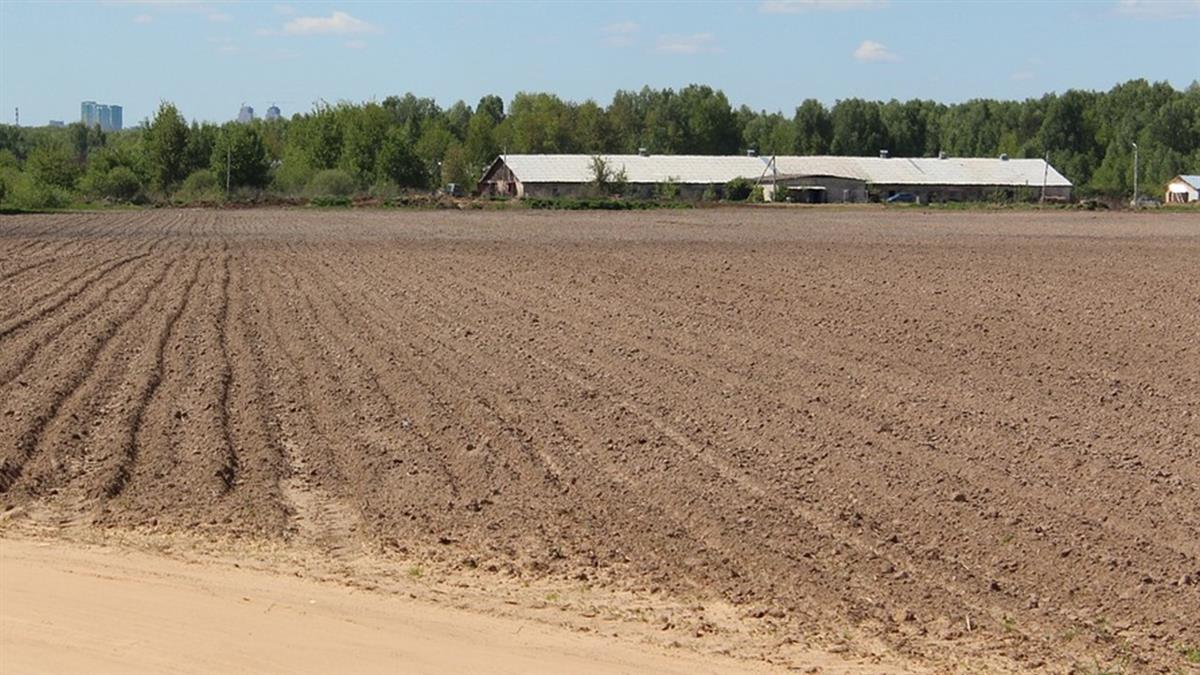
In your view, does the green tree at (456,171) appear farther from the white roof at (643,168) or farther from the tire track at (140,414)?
the tire track at (140,414)

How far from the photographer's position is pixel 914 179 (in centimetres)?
13325

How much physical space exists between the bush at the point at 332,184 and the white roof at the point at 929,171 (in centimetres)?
3489

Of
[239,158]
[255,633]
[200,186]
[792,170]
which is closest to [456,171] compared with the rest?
[239,158]

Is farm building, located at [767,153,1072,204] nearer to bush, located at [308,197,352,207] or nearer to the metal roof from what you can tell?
the metal roof

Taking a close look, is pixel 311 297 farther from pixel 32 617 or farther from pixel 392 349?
pixel 32 617

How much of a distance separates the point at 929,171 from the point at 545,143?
60.9 metres

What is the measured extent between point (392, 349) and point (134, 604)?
11.8m

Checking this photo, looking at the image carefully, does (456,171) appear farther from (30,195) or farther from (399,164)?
(30,195)

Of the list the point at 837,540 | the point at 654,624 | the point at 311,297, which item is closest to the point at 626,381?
the point at 837,540

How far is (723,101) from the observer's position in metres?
199

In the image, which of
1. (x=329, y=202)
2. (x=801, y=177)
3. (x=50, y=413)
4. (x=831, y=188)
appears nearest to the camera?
(x=50, y=413)

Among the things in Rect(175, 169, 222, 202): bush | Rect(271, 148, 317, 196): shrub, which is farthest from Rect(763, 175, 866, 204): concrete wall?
Rect(175, 169, 222, 202): bush

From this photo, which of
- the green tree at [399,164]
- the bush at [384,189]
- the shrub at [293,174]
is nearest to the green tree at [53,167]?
the shrub at [293,174]

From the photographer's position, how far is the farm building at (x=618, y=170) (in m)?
128
